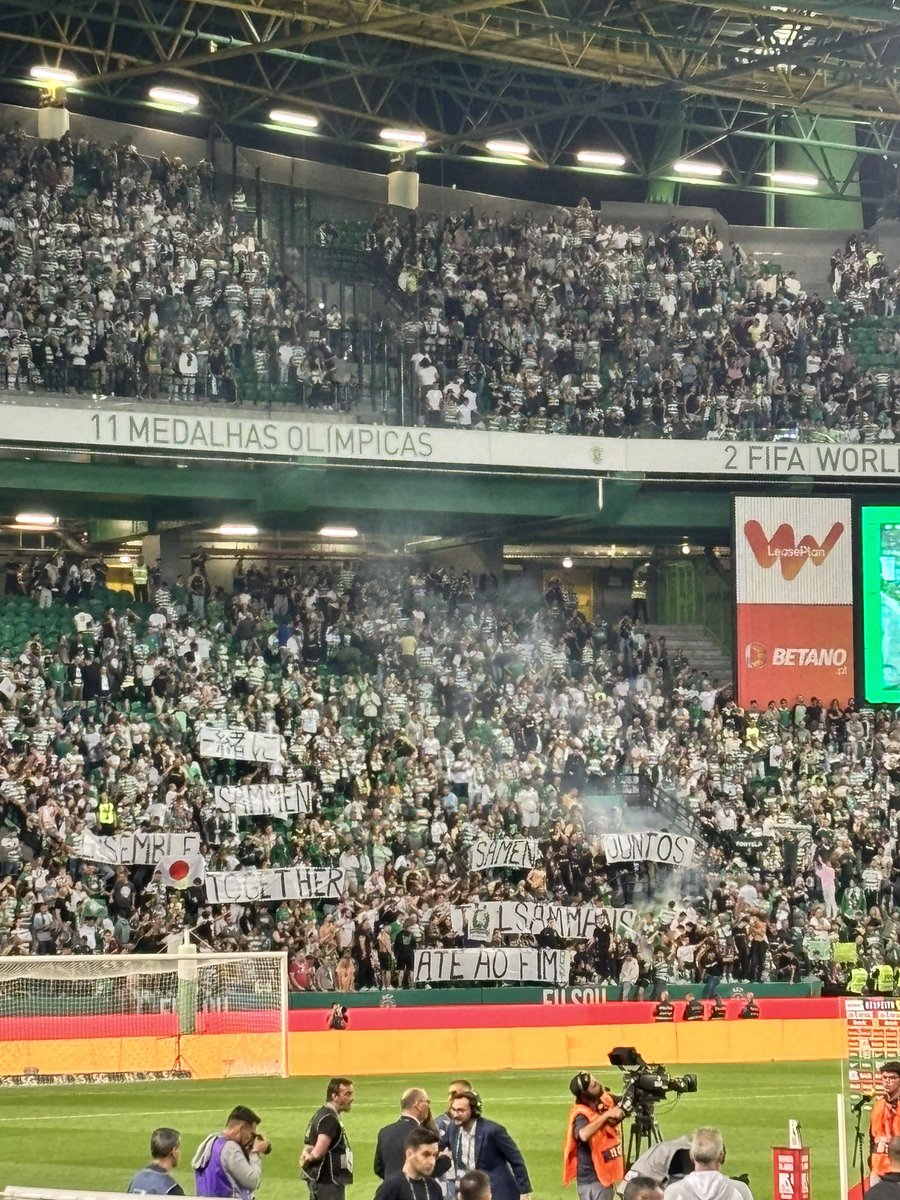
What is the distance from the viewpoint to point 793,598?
141 ft

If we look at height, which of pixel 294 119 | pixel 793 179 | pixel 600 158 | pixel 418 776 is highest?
pixel 793 179

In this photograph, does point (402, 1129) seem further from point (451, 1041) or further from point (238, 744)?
point (238, 744)

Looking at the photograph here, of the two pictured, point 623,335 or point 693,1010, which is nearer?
point 693,1010

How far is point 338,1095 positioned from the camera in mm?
13797

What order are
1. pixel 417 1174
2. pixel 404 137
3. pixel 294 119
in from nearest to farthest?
1. pixel 417 1174
2. pixel 294 119
3. pixel 404 137

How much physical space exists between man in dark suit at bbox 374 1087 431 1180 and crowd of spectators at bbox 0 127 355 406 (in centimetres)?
2569

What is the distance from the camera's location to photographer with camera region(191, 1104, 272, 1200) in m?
12.4

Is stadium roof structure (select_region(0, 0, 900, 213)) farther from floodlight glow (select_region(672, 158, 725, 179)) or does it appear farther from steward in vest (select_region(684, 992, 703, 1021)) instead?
steward in vest (select_region(684, 992, 703, 1021))

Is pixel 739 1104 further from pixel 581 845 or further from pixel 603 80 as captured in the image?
pixel 603 80

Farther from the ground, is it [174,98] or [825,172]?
[825,172]

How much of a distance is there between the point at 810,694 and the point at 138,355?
49.1ft

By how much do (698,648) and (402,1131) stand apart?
3440cm

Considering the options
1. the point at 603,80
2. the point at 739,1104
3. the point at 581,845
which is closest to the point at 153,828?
the point at 581,845

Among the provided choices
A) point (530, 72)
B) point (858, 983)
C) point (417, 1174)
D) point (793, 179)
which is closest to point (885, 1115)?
point (417, 1174)
